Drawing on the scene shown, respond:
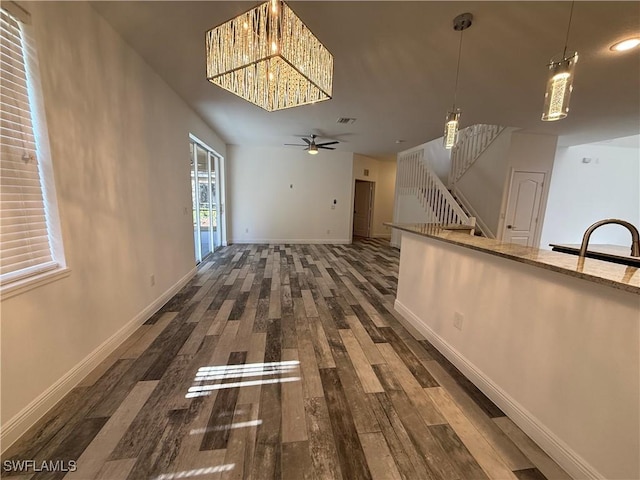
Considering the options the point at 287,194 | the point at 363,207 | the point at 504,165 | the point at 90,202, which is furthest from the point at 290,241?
the point at 90,202

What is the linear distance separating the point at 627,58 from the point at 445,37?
178cm

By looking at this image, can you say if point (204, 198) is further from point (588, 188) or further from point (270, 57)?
point (588, 188)

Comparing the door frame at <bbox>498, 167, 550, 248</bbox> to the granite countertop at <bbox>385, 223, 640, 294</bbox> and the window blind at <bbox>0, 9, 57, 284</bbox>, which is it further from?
the window blind at <bbox>0, 9, 57, 284</bbox>

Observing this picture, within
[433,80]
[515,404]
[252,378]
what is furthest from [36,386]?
[433,80]

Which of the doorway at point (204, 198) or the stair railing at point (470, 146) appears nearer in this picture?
the doorway at point (204, 198)

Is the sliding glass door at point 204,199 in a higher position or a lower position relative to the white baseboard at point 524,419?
higher

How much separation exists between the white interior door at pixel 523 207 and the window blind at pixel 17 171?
260 inches

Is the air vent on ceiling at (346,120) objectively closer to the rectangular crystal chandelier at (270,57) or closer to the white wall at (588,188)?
the rectangular crystal chandelier at (270,57)

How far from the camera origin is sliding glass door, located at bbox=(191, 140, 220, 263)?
480 cm

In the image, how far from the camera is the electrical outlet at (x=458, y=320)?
7.01 feet

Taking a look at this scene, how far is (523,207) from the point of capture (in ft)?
17.8

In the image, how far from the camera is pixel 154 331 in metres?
2.57

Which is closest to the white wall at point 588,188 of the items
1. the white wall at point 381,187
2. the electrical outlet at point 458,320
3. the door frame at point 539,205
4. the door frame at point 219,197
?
the door frame at point 539,205

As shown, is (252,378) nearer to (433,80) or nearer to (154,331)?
(154,331)
